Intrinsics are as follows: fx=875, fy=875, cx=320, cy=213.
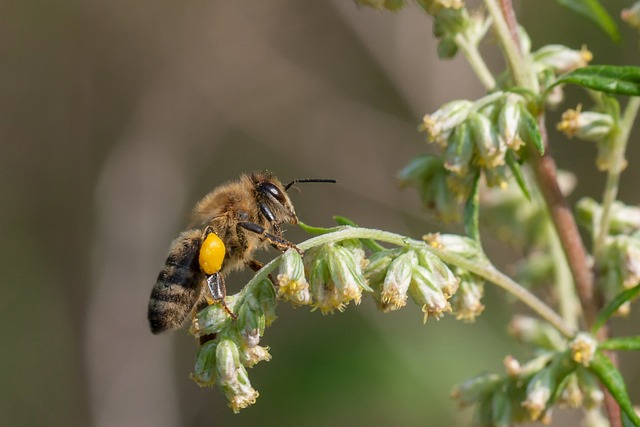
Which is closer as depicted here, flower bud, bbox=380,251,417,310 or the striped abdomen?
flower bud, bbox=380,251,417,310

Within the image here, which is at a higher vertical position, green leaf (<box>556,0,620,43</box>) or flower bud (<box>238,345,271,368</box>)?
green leaf (<box>556,0,620,43</box>)

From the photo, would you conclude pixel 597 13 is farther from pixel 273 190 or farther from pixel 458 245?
pixel 273 190

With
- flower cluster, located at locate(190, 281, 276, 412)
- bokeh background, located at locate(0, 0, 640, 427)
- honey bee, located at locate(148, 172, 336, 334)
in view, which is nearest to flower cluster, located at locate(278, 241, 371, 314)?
flower cluster, located at locate(190, 281, 276, 412)

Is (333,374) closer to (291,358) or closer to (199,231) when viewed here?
(291,358)

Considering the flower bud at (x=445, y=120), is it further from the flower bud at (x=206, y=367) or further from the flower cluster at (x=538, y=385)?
the flower bud at (x=206, y=367)

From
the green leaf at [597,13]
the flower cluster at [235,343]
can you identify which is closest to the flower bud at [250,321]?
Result: the flower cluster at [235,343]

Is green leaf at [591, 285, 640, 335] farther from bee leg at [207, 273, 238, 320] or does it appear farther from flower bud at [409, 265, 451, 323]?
bee leg at [207, 273, 238, 320]

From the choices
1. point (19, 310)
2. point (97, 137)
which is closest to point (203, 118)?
point (97, 137)
